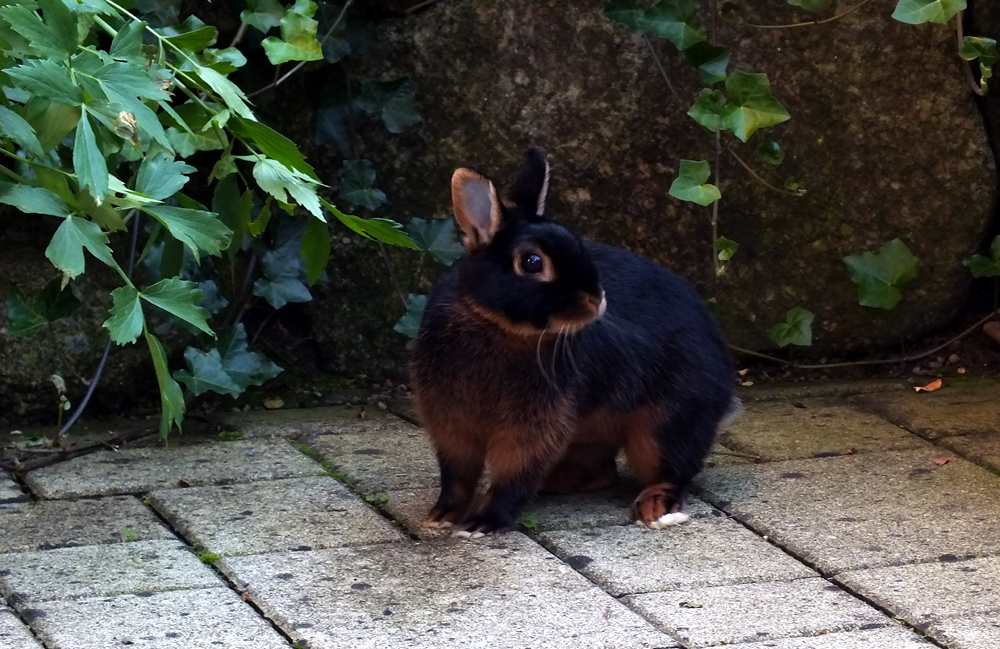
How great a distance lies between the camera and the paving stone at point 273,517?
3.29 metres

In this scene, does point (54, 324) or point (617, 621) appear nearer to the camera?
point (617, 621)

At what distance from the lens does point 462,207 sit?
11.1 feet

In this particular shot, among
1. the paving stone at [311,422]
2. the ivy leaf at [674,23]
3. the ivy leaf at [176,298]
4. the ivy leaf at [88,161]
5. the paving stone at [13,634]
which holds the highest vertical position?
the ivy leaf at [674,23]

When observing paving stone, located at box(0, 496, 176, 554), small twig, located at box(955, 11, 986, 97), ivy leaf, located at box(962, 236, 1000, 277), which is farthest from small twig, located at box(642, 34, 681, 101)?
paving stone, located at box(0, 496, 176, 554)

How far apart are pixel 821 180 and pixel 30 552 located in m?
2.98

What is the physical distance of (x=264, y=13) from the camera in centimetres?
425

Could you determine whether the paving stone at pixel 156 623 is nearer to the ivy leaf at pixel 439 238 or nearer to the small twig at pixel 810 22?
the ivy leaf at pixel 439 238

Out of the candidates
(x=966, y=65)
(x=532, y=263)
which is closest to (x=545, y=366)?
Result: (x=532, y=263)

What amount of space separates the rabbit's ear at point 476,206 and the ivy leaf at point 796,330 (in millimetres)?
1749

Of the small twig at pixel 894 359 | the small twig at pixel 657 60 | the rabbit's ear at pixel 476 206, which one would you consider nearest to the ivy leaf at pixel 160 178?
the rabbit's ear at pixel 476 206

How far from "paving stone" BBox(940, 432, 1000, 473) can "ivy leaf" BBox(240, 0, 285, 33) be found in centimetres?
248

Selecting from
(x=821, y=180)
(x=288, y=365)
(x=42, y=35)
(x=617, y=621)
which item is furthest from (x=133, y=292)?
(x=821, y=180)

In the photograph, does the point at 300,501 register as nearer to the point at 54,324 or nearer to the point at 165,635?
the point at 165,635

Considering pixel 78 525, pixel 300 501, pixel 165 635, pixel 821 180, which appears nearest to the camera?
pixel 165 635
